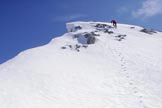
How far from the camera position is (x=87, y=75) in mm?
30547

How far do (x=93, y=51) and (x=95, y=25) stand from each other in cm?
1702

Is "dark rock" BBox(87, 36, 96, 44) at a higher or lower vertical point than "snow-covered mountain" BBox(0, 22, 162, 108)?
higher

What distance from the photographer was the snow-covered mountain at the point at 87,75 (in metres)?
23.5

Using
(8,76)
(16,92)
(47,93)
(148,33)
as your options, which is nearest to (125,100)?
(47,93)

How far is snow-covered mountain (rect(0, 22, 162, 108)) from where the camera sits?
2355 centimetres

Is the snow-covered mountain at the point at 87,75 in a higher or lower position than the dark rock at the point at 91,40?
lower

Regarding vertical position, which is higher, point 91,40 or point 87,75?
point 91,40

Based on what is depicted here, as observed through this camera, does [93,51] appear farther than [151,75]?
Yes

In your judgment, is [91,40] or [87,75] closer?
[87,75]

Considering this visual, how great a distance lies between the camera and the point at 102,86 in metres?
27.4


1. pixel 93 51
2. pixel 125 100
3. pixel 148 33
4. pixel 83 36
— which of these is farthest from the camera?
pixel 148 33

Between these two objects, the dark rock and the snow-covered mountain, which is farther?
the dark rock

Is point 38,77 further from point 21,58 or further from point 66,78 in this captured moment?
point 21,58

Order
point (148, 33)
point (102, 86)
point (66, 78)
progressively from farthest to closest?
point (148, 33), point (66, 78), point (102, 86)
